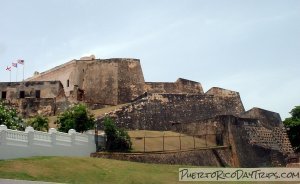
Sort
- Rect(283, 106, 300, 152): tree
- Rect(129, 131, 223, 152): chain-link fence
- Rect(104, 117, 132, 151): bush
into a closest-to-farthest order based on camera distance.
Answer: Rect(104, 117, 132, 151): bush → Rect(129, 131, 223, 152): chain-link fence → Rect(283, 106, 300, 152): tree

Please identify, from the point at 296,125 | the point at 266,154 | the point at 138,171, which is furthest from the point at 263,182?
the point at 296,125

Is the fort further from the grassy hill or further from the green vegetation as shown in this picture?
the grassy hill

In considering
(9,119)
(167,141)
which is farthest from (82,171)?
(167,141)

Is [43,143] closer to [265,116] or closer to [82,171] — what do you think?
[82,171]

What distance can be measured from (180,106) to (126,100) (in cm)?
641

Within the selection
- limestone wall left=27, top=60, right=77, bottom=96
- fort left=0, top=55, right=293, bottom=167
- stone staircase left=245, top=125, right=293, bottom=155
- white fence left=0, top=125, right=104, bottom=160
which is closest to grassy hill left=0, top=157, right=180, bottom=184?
white fence left=0, top=125, right=104, bottom=160

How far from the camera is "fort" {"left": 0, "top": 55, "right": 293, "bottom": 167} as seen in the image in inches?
1117

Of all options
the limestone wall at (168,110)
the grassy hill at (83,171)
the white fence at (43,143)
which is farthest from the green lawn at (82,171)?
the limestone wall at (168,110)

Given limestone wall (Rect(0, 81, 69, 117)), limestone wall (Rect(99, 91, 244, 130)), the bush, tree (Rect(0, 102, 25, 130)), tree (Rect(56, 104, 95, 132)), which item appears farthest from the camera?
limestone wall (Rect(0, 81, 69, 117))

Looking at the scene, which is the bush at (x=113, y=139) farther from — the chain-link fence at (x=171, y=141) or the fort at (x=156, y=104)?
the fort at (x=156, y=104)

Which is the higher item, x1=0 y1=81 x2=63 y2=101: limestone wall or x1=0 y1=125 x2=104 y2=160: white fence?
x1=0 y1=81 x2=63 y2=101: limestone wall

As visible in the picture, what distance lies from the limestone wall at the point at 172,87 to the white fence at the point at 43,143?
16.4m

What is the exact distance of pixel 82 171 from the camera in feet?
58.9

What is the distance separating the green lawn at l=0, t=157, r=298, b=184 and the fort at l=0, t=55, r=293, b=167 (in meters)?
6.38
